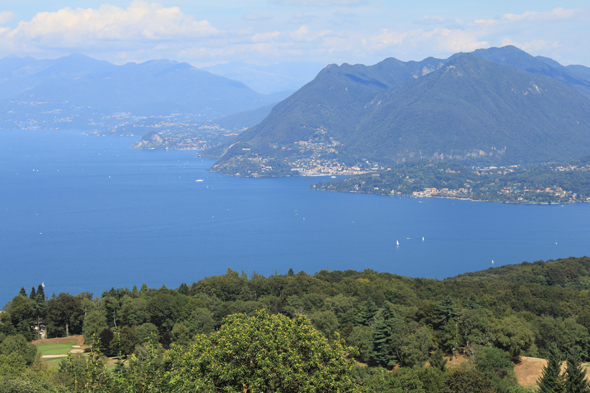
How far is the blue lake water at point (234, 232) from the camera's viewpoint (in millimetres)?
74938

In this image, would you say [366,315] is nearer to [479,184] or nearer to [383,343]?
[383,343]

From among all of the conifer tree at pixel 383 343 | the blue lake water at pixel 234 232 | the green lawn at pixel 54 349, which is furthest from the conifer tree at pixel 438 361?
the blue lake water at pixel 234 232

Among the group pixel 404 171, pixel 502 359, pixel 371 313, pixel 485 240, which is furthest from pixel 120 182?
pixel 502 359

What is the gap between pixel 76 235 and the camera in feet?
297

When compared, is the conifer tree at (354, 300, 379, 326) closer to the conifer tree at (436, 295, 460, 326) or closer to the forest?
the forest

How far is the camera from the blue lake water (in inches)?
2950

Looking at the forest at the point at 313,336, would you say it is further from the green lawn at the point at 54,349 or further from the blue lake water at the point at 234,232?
the blue lake water at the point at 234,232

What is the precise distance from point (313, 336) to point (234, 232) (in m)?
84.3

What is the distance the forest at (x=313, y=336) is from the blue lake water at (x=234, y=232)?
86.7ft

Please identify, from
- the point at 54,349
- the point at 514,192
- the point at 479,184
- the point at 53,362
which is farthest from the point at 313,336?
the point at 479,184

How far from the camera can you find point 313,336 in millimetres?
13336

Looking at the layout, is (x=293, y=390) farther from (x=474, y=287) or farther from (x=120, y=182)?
(x=120, y=182)

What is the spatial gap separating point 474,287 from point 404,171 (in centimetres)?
12535

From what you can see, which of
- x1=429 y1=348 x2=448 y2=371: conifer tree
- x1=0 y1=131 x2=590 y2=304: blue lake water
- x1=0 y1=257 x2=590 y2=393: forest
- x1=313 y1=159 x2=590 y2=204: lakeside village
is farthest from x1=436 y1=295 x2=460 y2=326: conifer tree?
x1=313 y1=159 x2=590 y2=204: lakeside village
